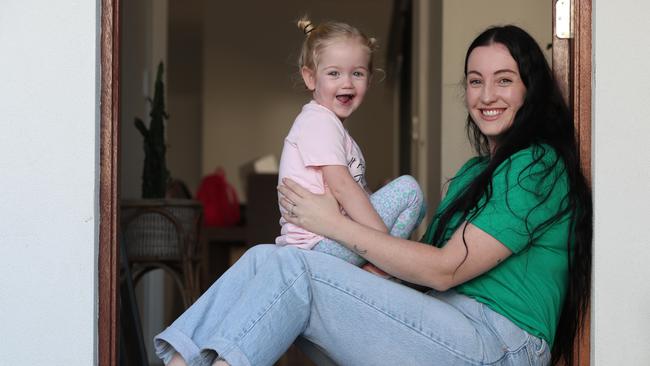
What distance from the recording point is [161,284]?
5090mm

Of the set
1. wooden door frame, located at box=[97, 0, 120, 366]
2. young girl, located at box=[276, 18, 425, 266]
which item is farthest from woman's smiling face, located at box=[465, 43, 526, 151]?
wooden door frame, located at box=[97, 0, 120, 366]

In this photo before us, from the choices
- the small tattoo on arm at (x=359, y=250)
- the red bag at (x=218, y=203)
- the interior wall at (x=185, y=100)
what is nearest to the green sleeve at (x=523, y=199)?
the small tattoo on arm at (x=359, y=250)

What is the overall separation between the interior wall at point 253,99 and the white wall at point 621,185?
24.8 feet

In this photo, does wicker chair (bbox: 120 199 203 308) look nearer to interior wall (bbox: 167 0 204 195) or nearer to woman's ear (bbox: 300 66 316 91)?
woman's ear (bbox: 300 66 316 91)

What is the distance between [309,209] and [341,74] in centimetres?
44

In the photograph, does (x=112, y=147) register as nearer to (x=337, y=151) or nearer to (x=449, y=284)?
(x=337, y=151)

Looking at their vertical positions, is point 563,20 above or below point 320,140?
above

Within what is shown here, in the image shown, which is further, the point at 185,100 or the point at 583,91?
the point at 185,100

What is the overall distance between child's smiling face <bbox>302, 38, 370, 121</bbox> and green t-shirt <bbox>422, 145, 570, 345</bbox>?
0.50 m

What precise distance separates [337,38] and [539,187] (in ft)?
2.27

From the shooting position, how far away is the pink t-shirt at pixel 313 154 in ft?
7.79

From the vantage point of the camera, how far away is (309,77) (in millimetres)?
2594

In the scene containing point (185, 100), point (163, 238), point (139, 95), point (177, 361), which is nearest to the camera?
point (177, 361)

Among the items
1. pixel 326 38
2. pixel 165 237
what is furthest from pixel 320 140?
pixel 165 237
